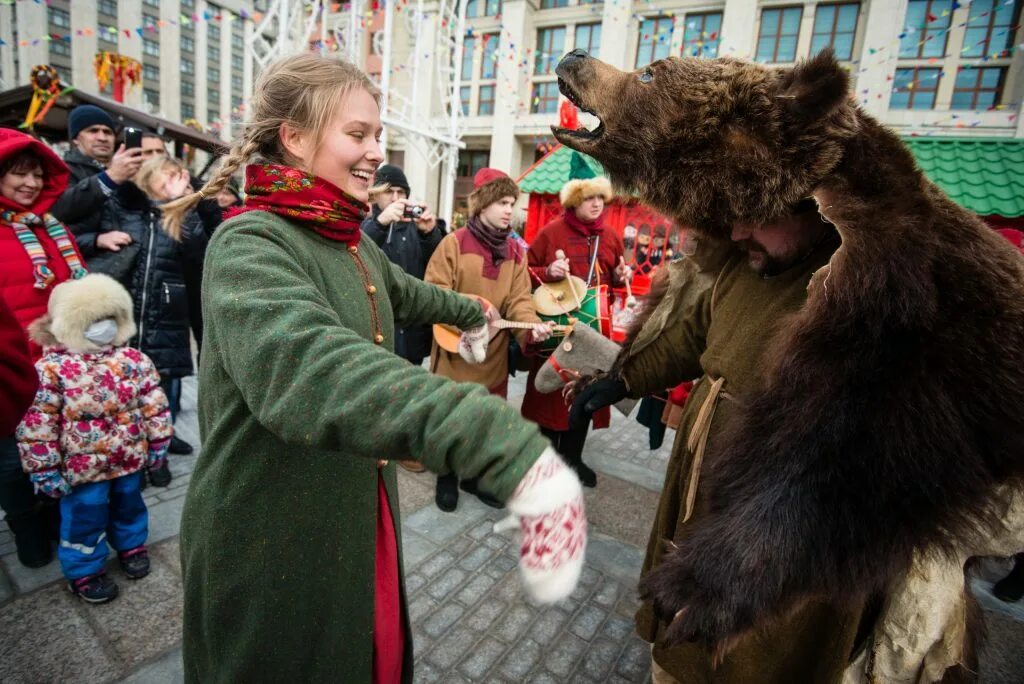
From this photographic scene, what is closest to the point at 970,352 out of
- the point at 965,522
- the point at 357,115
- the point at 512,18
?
the point at 965,522

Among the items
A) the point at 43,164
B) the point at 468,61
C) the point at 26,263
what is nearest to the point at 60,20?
the point at 468,61

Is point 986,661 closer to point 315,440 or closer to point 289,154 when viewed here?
point 315,440

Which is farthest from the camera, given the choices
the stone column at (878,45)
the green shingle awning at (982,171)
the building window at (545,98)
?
Result: the building window at (545,98)

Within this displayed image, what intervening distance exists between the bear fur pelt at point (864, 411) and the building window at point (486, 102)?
24555 mm

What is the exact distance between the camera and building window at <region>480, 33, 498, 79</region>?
22.9 metres

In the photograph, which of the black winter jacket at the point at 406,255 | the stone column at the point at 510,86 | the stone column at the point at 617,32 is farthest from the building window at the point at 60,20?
the black winter jacket at the point at 406,255

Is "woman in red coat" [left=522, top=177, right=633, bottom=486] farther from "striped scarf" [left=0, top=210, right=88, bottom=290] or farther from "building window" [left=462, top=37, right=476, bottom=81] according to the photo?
"building window" [left=462, top=37, right=476, bottom=81]

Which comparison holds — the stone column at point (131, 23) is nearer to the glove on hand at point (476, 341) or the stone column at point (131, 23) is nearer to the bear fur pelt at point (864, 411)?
the glove on hand at point (476, 341)

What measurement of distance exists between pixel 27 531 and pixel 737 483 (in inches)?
135

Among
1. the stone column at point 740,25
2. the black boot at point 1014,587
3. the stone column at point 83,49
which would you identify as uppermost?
the stone column at point 83,49

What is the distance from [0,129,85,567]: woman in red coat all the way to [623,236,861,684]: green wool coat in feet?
10.2

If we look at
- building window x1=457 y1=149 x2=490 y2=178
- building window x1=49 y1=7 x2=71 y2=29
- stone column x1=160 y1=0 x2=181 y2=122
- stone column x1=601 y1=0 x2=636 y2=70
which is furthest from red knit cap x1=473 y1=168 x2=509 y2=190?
building window x1=49 y1=7 x2=71 y2=29

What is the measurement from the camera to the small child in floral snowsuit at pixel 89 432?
2.40 meters

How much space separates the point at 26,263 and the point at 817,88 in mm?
3624
